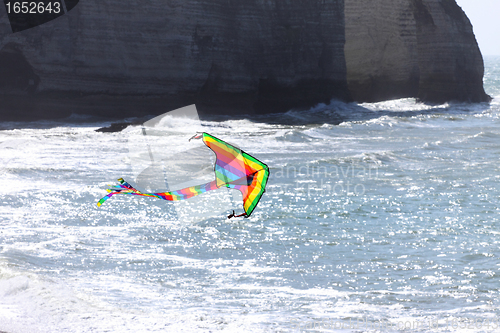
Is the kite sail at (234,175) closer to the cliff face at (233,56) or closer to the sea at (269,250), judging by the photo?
the sea at (269,250)

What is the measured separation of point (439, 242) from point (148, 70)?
70.4 ft

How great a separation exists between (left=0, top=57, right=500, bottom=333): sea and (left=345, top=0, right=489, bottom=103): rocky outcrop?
724 inches

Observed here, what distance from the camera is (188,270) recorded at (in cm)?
824

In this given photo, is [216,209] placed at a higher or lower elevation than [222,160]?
lower

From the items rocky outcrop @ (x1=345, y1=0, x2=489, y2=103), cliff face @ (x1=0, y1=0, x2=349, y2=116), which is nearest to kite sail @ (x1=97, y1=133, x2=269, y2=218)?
cliff face @ (x1=0, y1=0, x2=349, y2=116)

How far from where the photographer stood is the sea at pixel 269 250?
6426mm

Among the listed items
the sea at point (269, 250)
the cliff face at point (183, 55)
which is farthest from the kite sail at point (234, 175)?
the cliff face at point (183, 55)

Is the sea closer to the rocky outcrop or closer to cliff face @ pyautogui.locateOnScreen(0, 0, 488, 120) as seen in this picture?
cliff face @ pyautogui.locateOnScreen(0, 0, 488, 120)

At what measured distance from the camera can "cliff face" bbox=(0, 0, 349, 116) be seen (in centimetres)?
2708

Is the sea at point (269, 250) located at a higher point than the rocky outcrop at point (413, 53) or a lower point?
lower

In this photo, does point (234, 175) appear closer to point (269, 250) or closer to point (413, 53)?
point (269, 250)

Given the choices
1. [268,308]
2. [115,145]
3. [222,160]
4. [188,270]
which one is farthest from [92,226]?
[115,145]

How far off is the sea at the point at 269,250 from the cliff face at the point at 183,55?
30.7ft

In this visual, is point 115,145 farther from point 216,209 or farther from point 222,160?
point 222,160
